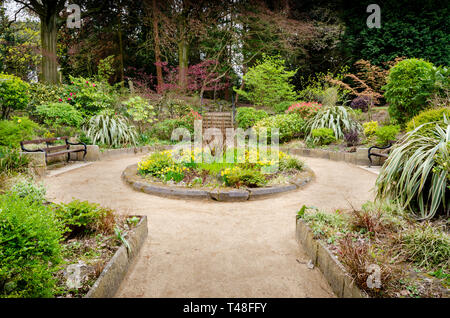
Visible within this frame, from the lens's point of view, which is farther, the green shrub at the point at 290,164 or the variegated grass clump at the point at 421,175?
the green shrub at the point at 290,164

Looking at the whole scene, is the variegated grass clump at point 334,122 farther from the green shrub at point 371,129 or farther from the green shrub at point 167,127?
the green shrub at point 167,127

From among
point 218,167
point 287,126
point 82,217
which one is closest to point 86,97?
point 218,167

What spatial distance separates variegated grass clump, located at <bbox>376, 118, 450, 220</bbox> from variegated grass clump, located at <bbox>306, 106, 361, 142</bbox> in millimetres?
5264

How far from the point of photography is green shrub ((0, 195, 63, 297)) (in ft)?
4.40

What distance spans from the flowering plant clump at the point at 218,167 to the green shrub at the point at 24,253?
2807 mm

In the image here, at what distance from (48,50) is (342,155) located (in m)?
11.7

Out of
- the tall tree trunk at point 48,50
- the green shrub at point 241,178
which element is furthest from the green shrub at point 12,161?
the tall tree trunk at point 48,50

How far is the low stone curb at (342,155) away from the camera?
641cm

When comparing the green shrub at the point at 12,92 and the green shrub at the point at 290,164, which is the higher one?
the green shrub at the point at 12,92

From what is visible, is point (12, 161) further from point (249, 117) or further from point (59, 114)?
point (249, 117)

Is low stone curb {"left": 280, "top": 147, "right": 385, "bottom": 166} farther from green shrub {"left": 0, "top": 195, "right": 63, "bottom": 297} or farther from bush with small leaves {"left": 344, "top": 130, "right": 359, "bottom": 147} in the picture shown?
green shrub {"left": 0, "top": 195, "right": 63, "bottom": 297}

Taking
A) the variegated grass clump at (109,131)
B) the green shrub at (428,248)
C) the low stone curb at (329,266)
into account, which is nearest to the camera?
the low stone curb at (329,266)
